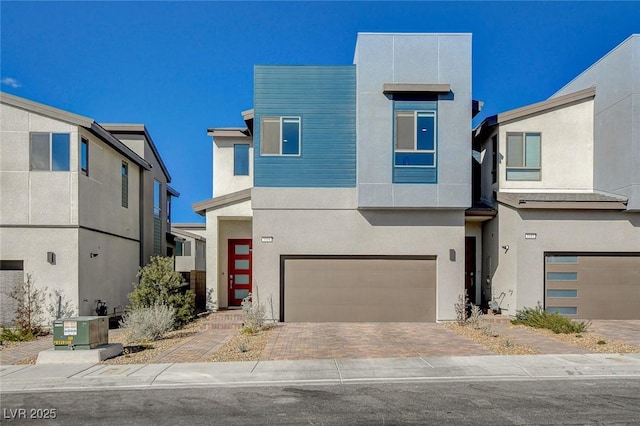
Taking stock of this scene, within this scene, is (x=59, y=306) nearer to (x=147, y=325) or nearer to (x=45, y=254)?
(x=45, y=254)

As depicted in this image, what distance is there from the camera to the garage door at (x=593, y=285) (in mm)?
15039

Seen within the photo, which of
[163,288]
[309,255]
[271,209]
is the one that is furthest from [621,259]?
[163,288]

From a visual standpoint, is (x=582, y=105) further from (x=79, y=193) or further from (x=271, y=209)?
(x=79, y=193)

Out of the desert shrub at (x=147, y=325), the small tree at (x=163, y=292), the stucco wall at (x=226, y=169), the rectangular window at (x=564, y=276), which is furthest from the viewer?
the stucco wall at (x=226, y=169)

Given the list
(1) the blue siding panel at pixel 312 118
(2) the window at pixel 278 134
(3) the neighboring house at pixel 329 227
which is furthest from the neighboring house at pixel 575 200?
(2) the window at pixel 278 134

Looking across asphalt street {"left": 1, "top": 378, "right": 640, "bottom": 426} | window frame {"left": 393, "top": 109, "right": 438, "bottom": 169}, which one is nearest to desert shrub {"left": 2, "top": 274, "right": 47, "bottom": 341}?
asphalt street {"left": 1, "top": 378, "right": 640, "bottom": 426}

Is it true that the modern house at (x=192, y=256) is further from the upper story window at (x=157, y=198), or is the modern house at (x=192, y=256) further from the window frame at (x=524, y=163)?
the window frame at (x=524, y=163)

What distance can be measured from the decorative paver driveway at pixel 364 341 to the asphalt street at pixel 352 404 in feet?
7.32

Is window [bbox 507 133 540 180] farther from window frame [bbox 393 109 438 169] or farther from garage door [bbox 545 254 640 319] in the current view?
window frame [bbox 393 109 438 169]

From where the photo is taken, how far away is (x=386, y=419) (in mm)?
6406

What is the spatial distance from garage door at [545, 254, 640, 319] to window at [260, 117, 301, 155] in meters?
9.14

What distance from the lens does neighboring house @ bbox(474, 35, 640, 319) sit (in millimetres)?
14750

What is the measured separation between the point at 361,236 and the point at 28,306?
32.7 ft

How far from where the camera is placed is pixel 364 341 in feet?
38.5
